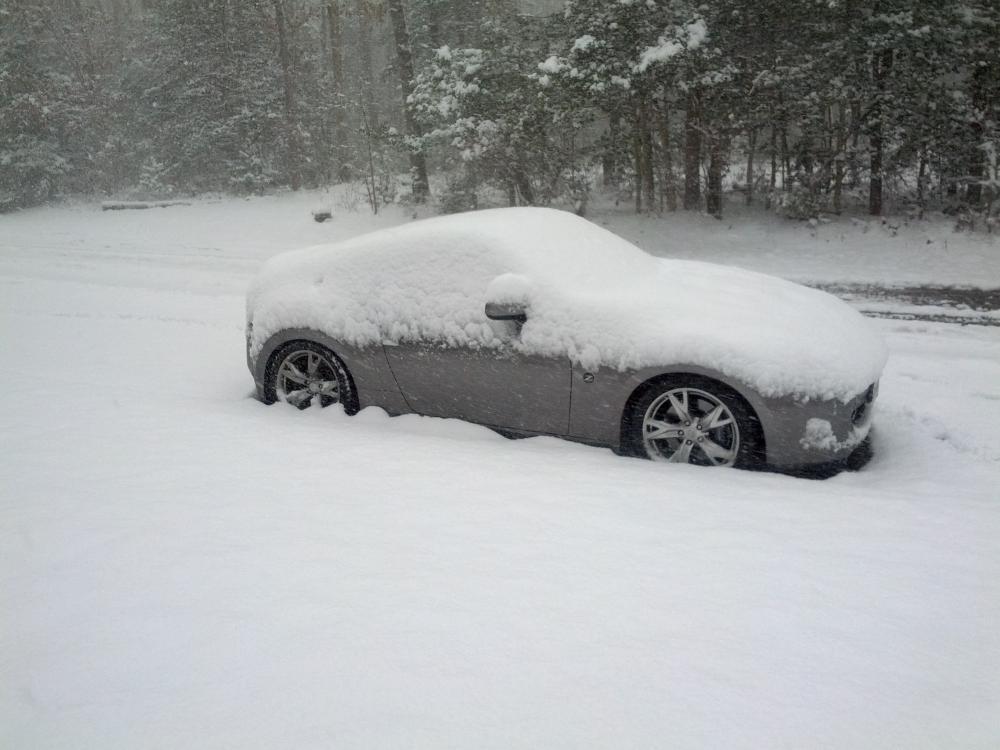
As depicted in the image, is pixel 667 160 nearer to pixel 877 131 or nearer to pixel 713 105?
pixel 713 105

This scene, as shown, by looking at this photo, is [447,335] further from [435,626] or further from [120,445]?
[435,626]

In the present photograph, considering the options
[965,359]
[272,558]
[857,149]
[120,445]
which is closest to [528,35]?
[857,149]

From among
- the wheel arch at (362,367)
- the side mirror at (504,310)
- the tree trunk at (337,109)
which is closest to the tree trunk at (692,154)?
the side mirror at (504,310)

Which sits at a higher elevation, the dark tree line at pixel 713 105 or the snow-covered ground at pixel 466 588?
the dark tree line at pixel 713 105

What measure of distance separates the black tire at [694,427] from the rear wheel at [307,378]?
2.11 meters

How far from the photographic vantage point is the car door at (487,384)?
417 centimetres

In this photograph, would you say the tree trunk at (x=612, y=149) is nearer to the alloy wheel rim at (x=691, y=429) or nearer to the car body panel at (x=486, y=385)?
the car body panel at (x=486, y=385)

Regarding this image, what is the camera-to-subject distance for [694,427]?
12.7ft

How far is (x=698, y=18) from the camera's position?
468 inches

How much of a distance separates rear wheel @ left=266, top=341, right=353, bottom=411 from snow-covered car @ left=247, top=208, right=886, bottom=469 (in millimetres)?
12

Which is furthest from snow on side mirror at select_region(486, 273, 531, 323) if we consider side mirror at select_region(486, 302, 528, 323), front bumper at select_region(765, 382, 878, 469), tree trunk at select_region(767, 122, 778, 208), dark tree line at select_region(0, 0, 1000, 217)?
tree trunk at select_region(767, 122, 778, 208)

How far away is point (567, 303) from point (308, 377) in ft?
6.88

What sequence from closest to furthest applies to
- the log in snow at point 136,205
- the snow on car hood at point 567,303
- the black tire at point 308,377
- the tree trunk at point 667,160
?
the snow on car hood at point 567,303
the black tire at point 308,377
the tree trunk at point 667,160
the log in snow at point 136,205

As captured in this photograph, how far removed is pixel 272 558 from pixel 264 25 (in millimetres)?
28833
